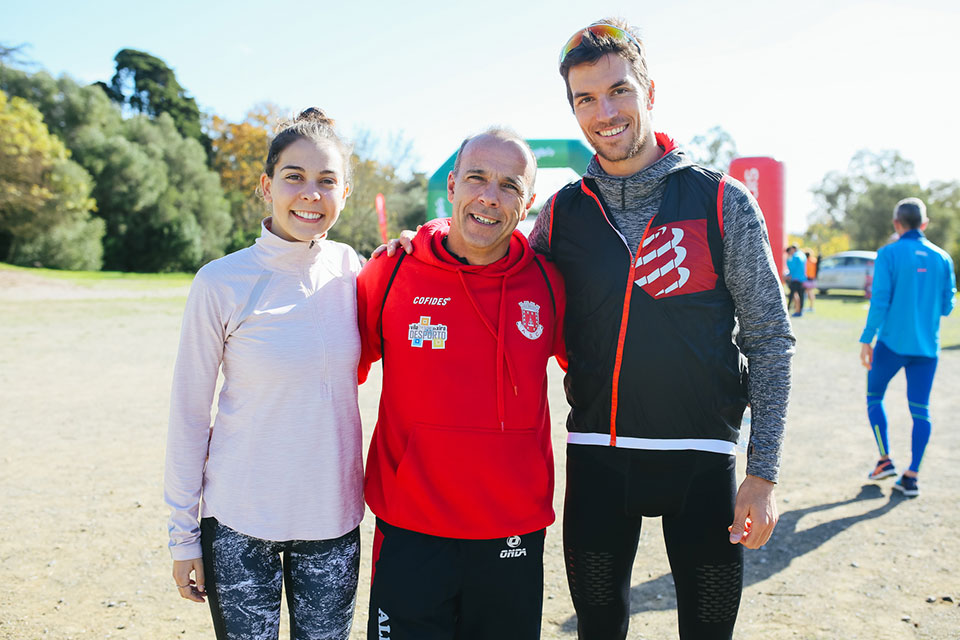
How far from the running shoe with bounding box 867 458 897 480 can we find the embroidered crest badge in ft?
15.6

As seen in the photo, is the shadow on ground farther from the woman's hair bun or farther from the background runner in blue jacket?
the woman's hair bun

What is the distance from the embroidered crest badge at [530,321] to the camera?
222 cm

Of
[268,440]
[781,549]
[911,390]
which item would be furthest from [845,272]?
[268,440]

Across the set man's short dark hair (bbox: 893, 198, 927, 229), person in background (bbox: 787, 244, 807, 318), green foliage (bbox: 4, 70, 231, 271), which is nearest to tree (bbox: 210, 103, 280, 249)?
green foliage (bbox: 4, 70, 231, 271)

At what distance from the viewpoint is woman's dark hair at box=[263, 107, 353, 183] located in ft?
7.39

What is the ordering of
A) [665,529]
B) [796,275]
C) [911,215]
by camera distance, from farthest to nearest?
1. [796,275]
2. [911,215]
3. [665,529]

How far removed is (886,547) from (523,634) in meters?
3.52

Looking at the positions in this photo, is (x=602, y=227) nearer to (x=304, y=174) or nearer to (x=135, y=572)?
(x=304, y=174)

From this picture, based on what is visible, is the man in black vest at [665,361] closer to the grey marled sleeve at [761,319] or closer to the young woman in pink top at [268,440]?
the grey marled sleeve at [761,319]

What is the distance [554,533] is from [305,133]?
11.3 ft

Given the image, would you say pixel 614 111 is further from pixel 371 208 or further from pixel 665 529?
pixel 371 208

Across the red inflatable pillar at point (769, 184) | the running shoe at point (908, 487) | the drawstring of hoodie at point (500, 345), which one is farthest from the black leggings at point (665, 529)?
the red inflatable pillar at point (769, 184)

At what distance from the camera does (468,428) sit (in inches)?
83.8

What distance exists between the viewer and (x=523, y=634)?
2.13 meters
